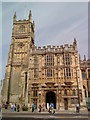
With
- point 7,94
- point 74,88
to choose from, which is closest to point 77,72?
point 74,88

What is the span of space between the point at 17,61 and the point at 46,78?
1119cm

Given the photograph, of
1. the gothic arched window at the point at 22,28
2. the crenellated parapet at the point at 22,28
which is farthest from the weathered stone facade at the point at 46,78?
the gothic arched window at the point at 22,28

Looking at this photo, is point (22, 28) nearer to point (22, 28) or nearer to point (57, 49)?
point (22, 28)

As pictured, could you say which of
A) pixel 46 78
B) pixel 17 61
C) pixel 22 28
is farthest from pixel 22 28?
pixel 46 78

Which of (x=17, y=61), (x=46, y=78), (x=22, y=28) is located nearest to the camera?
(x=46, y=78)

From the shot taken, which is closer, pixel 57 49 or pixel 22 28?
pixel 57 49

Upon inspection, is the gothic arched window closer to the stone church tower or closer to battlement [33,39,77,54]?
the stone church tower

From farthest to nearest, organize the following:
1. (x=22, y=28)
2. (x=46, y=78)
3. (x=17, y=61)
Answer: (x=22, y=28)
(x=17, y=61)
(x=46, y=78)

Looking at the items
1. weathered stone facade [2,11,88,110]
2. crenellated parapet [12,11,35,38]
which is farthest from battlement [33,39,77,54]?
crenellated parapet [12,11,35,38]

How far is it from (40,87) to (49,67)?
558 cm

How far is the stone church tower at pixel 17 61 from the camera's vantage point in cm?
3616

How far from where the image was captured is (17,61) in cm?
3966

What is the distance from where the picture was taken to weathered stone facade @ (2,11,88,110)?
3216 centimetres

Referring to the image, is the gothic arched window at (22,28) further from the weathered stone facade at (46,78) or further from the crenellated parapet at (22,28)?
the weathered stone facade at (46,78)
